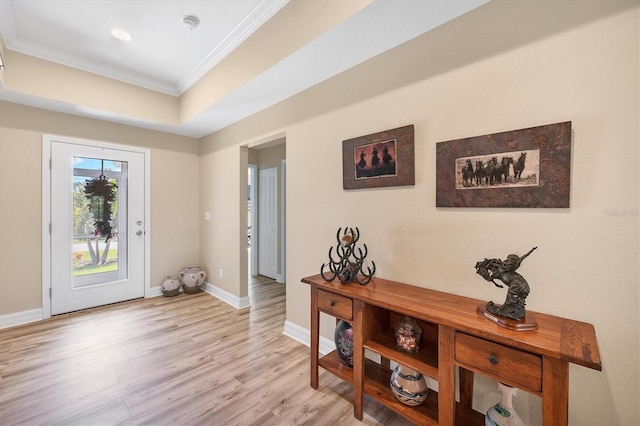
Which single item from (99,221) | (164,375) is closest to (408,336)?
(164,375)

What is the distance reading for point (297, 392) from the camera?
1874mm

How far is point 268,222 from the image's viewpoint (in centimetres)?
493

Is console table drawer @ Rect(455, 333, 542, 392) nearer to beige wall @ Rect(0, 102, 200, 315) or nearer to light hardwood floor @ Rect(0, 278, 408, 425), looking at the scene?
light hardwood floor @ Rect(0, 278, 408, 425)

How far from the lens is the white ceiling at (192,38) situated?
5.34ft

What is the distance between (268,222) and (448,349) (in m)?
4.02

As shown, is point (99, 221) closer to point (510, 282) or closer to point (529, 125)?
point (510, 282)

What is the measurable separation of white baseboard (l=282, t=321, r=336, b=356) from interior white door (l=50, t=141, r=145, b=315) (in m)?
2.44

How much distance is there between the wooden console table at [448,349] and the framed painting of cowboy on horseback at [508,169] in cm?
58

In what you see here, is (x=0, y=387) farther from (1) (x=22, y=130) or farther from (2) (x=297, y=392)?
(1) (x=22, y=130)

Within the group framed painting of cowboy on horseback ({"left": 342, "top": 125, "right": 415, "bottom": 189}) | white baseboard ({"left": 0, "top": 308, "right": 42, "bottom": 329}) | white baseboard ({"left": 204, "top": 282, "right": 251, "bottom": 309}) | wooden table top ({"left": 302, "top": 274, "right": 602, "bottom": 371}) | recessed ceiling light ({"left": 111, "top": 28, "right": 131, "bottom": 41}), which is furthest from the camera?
white baseboard ({"left": 204, "top": 282, "right": 251, "bottom": 309})

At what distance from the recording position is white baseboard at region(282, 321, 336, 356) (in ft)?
7.65

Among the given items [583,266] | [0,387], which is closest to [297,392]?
[583,266]

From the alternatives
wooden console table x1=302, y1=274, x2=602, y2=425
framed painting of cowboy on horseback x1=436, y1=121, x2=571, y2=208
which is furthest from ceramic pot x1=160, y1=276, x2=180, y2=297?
framed painting of cowboy on horseback x1=436, y1=121, x2=571, y2=208

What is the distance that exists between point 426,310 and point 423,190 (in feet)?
2.56
